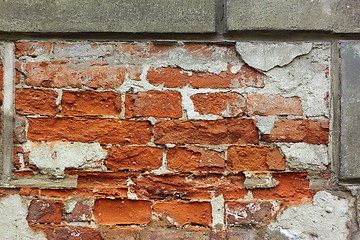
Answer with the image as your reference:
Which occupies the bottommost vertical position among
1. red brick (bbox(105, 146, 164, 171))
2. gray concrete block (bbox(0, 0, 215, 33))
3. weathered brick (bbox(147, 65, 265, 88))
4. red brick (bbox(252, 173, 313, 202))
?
red brick (bbox(252, 173, 313, 202))

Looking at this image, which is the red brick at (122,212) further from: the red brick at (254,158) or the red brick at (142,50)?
the red brick at (142,50)

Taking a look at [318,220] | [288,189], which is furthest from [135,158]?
[318,220]

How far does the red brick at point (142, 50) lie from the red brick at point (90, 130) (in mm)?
258

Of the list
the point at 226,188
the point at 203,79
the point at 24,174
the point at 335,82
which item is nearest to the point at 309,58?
the point at 335,82

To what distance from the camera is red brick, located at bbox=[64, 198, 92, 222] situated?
4.42 feet

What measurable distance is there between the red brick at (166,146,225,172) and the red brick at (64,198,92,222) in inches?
13.8

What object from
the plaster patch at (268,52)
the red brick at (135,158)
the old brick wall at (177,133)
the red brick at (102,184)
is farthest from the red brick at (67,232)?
the plaster patch at (268,52)

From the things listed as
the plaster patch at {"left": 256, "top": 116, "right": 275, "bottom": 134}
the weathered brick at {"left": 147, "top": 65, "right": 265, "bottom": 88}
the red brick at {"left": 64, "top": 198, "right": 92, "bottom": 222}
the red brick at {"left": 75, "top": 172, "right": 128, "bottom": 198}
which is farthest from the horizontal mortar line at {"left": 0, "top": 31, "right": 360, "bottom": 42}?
the red brick at {"left": 64, "top": 198, "right": 92, "bottom": 222}

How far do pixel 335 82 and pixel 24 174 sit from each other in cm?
124

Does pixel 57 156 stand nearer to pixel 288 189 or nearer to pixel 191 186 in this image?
pixel 191 186

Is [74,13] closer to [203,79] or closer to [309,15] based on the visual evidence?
[203,79]

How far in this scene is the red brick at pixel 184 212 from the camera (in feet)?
4.45

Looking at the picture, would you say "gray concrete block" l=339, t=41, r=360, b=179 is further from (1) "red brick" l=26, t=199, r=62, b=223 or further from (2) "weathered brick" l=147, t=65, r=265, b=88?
(1) "red brick" l=26, t=199, r=62, b=223

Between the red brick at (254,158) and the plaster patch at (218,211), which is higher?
the red brick at (254,158)
